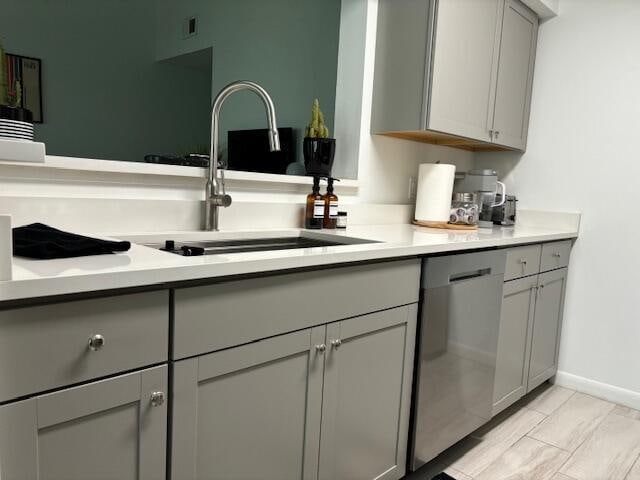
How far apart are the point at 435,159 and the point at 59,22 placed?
3.52 m

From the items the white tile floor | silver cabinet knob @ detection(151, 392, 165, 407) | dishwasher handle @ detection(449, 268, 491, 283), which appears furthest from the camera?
the white tile floor

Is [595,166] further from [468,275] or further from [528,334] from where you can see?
[468,275]

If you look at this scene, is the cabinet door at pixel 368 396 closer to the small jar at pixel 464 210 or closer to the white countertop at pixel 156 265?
the white countertop at pixel 156 265

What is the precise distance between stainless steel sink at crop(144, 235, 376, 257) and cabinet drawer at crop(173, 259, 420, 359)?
222mm

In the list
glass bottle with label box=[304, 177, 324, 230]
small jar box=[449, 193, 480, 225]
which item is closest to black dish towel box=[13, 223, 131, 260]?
glass bottle with label box=[304, 177, 324, 230]

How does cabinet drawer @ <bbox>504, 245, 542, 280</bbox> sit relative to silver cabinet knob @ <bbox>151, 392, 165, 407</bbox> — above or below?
above

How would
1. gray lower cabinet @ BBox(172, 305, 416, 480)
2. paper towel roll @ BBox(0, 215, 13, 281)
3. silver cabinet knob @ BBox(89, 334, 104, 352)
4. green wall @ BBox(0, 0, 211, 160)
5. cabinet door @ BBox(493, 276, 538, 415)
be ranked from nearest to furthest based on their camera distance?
paper towel roll @ BBox(0, 215, 13, 281)
silver cabinet knob @ BBox(89, 334, 104, 352)
gray lower cabinet @ BBox(172, 305, 416, 480)
cabinet door @ BBox(493, 276, 538, 415)
green wall @ BBox(0, 0, 211, 160)

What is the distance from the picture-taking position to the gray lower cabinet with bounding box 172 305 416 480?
3.53 ft

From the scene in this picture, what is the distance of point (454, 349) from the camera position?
1.84 meters

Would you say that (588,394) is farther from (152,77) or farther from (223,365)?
(152,77)

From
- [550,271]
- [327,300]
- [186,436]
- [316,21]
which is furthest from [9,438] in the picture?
[316,21]

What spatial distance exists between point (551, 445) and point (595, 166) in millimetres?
1503

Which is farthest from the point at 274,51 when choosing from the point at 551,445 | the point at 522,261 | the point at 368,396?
the point at 551,445

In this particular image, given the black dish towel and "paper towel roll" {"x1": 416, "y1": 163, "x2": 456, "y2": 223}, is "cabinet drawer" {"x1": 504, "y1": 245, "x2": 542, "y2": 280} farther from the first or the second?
the black dish towel
